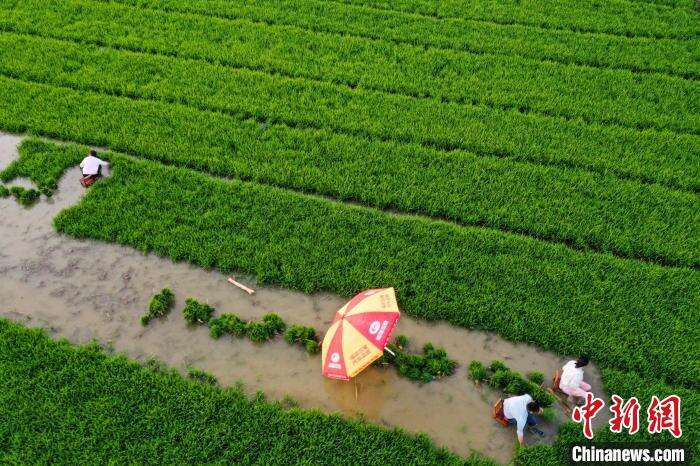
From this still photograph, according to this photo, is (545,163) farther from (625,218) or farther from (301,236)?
(301,236)

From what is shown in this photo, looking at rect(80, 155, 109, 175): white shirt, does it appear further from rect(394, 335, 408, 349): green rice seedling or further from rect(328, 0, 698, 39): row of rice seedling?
rect(328, 0, 698, 39): row of rice seedling

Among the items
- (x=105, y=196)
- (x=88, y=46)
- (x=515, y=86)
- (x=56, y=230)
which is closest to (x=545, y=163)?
(x=515, y=86)

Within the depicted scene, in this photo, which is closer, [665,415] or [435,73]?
[665,415]

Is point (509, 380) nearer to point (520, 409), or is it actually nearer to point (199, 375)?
point (520, 409)

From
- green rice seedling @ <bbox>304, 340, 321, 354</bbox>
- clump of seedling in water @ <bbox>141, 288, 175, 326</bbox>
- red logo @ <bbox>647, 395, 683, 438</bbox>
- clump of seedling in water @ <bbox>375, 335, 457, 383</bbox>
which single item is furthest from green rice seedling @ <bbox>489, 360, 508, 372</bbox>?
clump of seedling in water @ <bbox>141, 288, 175, 326</bbox>

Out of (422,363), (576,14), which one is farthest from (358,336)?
(576,14)

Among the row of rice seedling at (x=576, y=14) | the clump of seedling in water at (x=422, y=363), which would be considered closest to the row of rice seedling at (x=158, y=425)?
the clump of seedling in water at (x=422, y=363)
